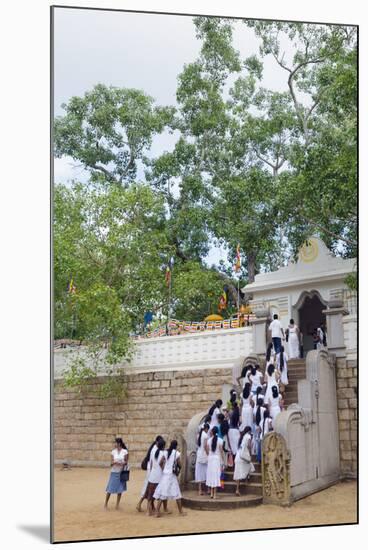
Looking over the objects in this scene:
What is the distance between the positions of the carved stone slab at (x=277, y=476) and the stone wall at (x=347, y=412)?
1.02 metres

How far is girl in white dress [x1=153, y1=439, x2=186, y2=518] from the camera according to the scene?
11133 mm

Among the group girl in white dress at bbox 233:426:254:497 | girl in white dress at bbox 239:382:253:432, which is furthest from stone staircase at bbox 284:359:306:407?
girl in white dress at bbox 233:426:254:497

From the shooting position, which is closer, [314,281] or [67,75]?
[67,75]

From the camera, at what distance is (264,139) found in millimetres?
12352

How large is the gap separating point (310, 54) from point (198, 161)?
1.92 meters

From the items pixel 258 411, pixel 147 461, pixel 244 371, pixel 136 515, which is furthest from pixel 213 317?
pixel 136 515

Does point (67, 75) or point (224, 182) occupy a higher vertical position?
point (67, 75)

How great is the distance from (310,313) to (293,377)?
2.85ft

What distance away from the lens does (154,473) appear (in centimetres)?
1127

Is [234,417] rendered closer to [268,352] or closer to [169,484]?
[268,352]

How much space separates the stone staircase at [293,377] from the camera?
1255cm

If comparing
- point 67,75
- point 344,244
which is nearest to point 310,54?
point 344,244

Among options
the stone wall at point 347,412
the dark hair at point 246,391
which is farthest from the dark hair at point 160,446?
the stone wall at point 347,412

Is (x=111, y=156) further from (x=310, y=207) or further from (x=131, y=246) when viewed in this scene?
(x=310, y=207)
